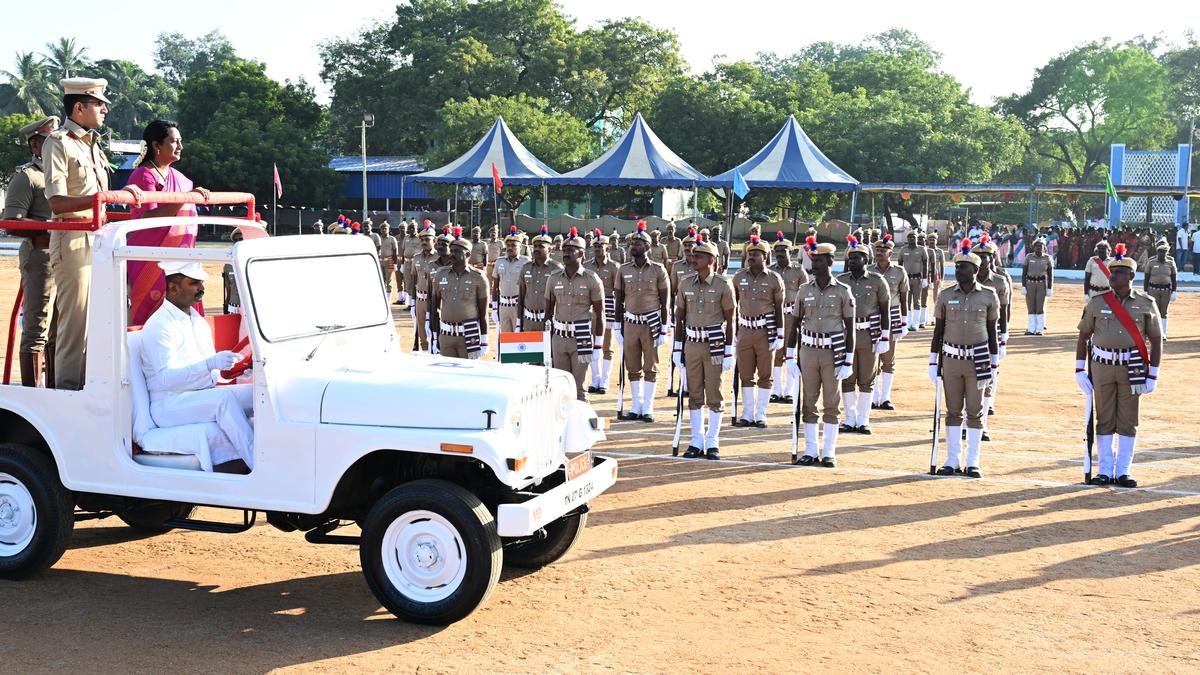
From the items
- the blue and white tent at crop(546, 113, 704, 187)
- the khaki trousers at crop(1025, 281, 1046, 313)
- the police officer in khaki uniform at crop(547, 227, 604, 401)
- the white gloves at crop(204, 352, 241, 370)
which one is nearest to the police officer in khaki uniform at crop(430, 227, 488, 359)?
the police officer in khaki uniform at crop(547, 227, 604, 401)

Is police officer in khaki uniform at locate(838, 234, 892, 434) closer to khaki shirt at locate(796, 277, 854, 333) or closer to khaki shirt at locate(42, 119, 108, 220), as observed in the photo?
khaki shirt at locate(796, 277, 854, 333)

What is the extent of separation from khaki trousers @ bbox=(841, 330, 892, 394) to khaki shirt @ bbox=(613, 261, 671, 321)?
2.37 m

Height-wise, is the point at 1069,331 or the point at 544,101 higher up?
the point at 544,101

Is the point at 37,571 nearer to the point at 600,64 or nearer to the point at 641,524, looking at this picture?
the point at 641,524

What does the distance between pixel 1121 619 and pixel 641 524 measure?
3.62 m

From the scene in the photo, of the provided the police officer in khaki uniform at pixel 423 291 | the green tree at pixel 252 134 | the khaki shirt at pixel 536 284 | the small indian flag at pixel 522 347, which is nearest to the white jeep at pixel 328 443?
the small indian flag at pixel 522 347

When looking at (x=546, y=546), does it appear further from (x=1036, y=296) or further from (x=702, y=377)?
(x=1036, y=296)

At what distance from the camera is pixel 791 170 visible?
127 feet

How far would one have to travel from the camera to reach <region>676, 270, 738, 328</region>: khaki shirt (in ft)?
40.3

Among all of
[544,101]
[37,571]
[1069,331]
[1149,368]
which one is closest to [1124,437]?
[1149,368]

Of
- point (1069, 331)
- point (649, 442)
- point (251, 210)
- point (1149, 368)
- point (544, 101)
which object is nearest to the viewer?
point (251, 210)

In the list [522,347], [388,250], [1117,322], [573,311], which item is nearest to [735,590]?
[522,347]

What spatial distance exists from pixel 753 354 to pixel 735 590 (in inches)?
232

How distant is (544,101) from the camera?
61.0 meters
